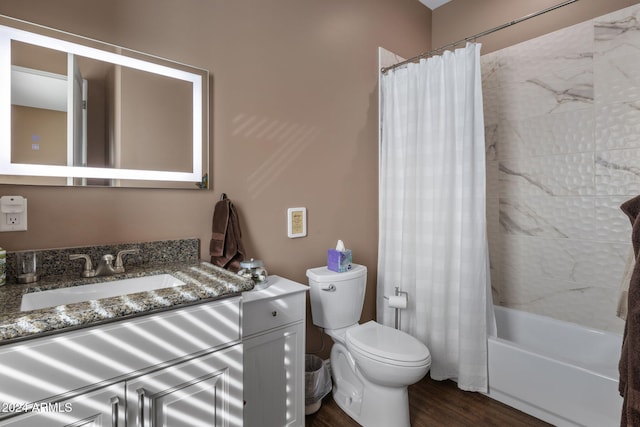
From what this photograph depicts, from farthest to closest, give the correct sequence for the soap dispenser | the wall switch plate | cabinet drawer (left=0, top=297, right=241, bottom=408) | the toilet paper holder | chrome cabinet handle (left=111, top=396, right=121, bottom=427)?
the toilet paper holder
the soap dispenser
the wall switch plate
chrome cabinet handle (left=111, top=396, right=121, bottom=427)
cabinet drawer (left=0, top=297, right=241, bottom=408)

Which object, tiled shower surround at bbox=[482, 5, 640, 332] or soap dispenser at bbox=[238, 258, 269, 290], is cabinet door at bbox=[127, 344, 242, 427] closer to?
soap dispenser at bbox=[238, 258, 269, 290]

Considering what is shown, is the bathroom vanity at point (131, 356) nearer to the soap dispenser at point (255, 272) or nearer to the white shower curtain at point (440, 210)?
the soap dispenser at point (255, 272)

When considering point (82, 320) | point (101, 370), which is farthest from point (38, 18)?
point (101, 370)

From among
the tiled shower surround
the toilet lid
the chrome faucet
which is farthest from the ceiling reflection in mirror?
the tiled shower surround

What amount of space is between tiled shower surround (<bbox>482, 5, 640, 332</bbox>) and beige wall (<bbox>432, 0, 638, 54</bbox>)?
0.21 feet

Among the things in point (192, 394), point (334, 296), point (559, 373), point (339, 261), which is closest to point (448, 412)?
point (559, 373)

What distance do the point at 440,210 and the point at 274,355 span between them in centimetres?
135

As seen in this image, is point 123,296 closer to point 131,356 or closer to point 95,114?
point 131,356

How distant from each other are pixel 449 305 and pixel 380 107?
4.96ft

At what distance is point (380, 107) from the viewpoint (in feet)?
8.24

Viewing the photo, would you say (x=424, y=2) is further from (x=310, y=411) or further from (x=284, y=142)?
(x=310, y=411)

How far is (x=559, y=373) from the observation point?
1.73m

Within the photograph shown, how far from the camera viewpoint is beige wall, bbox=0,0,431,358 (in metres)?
1.33

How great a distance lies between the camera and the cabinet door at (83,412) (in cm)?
77
